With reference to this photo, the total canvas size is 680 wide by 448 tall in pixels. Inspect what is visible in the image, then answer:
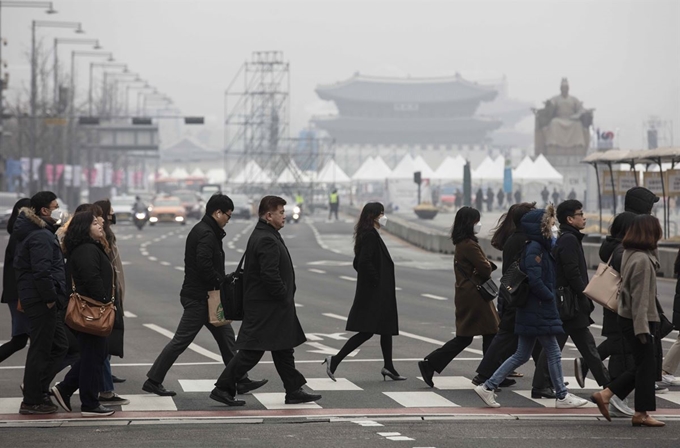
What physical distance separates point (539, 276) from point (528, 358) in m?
0.70

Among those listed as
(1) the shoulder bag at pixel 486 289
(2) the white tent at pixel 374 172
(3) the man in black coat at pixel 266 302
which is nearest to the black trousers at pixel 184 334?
(3) the man in black coat at pixel 266 302

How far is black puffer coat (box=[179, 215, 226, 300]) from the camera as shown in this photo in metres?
12.2

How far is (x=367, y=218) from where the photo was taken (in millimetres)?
13391

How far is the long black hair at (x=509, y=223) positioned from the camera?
12.4 metres

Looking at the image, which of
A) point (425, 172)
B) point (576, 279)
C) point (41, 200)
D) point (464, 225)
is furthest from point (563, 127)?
point (41, 200)

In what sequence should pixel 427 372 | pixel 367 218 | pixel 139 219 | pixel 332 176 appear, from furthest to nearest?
pixel 332 176 < pixel 139 219 < pixel 367 218 < pixel 427 372

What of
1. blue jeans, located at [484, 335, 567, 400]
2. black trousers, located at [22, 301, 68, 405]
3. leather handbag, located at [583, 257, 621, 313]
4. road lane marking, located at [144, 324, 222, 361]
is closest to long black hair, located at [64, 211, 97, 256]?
black trousers, located at [22, 301, 68, 405]

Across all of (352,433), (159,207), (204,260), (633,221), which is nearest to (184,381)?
(204,260)

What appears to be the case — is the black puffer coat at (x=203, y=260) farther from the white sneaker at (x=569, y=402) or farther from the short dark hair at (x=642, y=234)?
the short dark hair at (x=642, y=234)

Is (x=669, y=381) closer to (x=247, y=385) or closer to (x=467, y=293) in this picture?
(x=467, y=293)

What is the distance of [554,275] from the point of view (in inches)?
458

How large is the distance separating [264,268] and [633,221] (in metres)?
2.83

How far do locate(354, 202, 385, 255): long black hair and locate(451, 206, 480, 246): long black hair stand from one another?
96 cm

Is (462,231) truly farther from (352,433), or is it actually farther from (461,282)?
(352,433)
